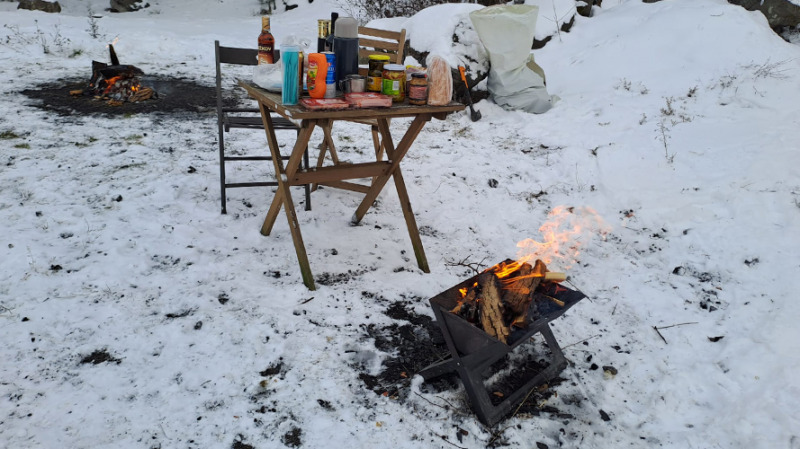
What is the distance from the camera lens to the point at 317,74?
2.82 meters

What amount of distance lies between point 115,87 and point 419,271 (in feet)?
18.4

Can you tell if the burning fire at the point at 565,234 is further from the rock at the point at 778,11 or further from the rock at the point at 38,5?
the rock at the point at 38,5

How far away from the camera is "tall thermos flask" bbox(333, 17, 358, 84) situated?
9.48 feet

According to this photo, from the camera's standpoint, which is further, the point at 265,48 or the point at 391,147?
the point at 391,147

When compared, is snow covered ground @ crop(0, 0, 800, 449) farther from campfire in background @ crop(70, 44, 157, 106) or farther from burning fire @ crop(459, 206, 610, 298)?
campfire in background @ crop(70, 44, 157, 106)

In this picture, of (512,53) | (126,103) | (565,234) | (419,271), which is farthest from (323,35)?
(126,103)

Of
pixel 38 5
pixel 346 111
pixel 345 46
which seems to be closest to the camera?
pixel 346 111

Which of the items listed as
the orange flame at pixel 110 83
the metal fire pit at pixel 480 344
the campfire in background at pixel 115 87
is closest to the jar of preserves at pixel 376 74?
the metal fire pit at pixel 480 344

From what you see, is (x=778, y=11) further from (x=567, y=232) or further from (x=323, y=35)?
(x=323, y=35)

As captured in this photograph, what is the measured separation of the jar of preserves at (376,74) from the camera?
3.09 m

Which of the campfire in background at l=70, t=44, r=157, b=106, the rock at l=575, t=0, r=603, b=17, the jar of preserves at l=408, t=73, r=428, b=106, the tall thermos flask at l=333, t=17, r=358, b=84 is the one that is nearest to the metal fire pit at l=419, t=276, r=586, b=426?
the jar of preserves at l=408, t=73, r=428, b=106

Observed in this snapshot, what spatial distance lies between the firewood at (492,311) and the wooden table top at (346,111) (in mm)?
1141

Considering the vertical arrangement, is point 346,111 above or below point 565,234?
above

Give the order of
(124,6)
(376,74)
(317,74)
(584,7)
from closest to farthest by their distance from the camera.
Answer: (317,74) → (376,74) → (584,7) → (124,6)
